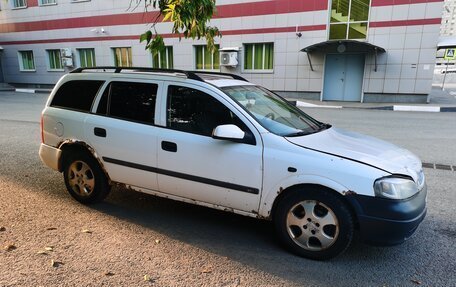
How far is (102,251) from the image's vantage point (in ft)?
11.0

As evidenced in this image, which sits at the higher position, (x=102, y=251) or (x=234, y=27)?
(x=234, y=27)

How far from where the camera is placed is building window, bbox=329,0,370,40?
16.9m

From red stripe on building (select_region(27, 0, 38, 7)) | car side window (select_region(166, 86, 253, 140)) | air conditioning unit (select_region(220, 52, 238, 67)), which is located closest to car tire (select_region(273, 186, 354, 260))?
car side window (select_region(166, 86, 253, 140))

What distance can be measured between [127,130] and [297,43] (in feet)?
52.7

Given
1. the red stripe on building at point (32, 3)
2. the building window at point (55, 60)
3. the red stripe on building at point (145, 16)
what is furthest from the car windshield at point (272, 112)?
the red stripe on building at point (32, 3)

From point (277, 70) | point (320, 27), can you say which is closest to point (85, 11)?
point (277, 70)

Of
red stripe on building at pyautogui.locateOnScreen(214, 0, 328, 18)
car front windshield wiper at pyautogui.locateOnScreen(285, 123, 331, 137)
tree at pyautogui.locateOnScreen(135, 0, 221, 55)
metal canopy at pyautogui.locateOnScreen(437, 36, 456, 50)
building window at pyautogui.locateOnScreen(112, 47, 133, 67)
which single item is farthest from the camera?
building window at pyautogui.locateOnScreen(112, 47, 133, 67)

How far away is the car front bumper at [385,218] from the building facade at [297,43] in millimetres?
14910

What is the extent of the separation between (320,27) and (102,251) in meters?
17.1

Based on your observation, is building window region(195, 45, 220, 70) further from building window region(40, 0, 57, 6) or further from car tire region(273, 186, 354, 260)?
car tire region(273, 186, 354, 260)

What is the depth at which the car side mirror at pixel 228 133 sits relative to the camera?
3275 millimetres

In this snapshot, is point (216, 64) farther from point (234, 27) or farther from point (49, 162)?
point (49, 162)

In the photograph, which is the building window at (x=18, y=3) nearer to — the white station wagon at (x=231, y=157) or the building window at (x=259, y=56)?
the building window at (x=259, y=56)

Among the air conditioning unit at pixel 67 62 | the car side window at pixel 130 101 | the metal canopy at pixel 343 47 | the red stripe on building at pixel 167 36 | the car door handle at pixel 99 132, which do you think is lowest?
the car door handle at pixel 99 132
